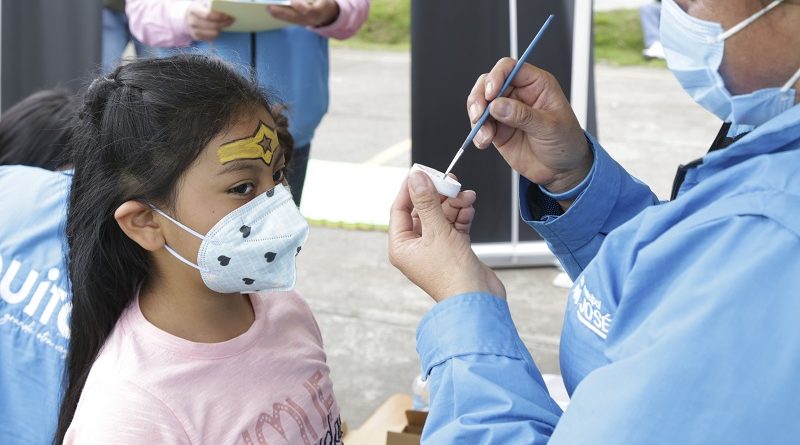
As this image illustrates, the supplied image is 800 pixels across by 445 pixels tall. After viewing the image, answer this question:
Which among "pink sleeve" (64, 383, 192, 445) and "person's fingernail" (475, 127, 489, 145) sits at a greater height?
"person's fingernail" (475, 127, 489, 145)

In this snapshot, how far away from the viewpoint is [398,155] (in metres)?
7.39

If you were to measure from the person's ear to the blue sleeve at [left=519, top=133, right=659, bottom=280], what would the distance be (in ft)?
2.21

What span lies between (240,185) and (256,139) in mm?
89

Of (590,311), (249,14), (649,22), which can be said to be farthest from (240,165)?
(649,22)

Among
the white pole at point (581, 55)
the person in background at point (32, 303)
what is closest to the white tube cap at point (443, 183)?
the person in background at point (32, 303)


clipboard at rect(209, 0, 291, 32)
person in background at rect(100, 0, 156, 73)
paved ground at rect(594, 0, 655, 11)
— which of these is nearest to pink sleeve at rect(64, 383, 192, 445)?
clipboard at rect(209, 0, 291, 32)

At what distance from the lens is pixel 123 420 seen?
1.49 m

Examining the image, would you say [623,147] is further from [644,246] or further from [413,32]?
[644,246]

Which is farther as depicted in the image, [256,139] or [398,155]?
[398,155]

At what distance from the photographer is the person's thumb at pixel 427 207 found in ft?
4.54

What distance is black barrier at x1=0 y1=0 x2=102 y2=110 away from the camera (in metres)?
4.30

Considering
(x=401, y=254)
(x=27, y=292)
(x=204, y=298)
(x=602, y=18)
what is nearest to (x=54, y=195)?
(x=27, y=292)

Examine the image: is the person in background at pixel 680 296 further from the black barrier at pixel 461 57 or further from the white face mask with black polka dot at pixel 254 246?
the black barrier at pixel 461 57

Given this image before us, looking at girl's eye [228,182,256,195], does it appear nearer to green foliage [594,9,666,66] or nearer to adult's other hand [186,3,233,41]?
adult's other hand [186,3,233,41]
